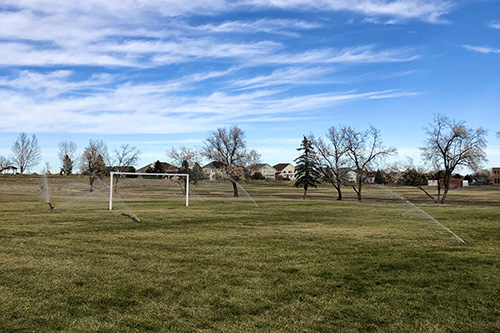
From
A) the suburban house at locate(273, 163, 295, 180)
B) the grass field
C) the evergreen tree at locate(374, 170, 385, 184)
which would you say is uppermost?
the suburban house at locate(273, 163, 295, 180)

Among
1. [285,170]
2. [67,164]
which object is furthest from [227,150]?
[285,170]

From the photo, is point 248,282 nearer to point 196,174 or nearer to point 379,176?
point 196,174

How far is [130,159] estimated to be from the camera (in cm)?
6119

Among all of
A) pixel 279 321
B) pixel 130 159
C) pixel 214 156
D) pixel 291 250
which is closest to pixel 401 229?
pixel 291 250

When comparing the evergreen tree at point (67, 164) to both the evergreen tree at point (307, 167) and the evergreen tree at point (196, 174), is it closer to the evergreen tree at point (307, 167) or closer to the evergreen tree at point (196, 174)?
the evergreen tree at point (196, 174)

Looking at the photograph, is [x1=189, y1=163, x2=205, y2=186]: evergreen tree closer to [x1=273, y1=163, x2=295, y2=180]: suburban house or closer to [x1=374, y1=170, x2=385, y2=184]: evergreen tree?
[x1=374, y1=170, x2=385, y2=184]: evergreen tree

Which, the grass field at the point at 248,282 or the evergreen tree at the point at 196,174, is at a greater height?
the evergreen tree at the point at 196,174

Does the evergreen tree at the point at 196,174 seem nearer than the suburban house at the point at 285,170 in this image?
Yes

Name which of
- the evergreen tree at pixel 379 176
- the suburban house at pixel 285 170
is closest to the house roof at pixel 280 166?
the suburban house at pixel 285 170

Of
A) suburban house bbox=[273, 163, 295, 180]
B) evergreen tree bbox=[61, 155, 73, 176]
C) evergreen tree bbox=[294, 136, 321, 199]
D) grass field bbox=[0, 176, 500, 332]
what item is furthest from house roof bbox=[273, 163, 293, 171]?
grass field bbox=[0, 176, 500, 332]

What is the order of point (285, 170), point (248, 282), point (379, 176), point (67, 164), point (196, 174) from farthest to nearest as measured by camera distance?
point (285, 170) < point (67, 164) < point (196, 174) < point (379, 176) < point (248, 282)

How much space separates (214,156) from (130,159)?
1384 cm

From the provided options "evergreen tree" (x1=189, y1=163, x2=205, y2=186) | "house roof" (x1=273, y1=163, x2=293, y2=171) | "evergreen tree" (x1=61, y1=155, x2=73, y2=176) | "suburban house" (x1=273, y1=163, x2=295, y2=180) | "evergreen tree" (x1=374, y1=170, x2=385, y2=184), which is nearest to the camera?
"evergreen tree" (x1=374, y1=170, x2=385, y2=184)

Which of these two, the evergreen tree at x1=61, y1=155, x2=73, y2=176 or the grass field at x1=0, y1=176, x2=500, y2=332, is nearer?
the grass field at x1=0, y1=176, x2=500, y2=332
